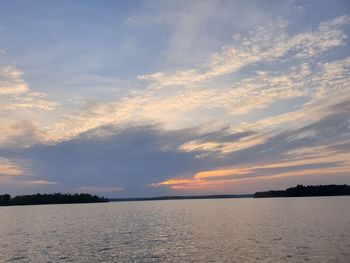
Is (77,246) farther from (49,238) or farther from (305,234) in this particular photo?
(305,234)

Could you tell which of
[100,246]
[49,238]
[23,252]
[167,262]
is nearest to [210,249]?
[167,262]

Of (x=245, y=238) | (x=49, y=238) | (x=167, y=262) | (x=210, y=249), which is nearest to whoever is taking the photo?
(x=167, y=262)

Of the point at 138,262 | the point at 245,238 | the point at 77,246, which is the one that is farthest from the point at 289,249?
the point at 77,246

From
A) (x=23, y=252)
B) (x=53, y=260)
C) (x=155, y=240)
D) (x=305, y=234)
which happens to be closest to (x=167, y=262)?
(x=53, y=260)

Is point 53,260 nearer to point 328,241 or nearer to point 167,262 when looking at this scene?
point 167,262

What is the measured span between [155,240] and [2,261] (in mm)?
23813

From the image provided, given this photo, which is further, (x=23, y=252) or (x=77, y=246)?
(x=77, y=246)

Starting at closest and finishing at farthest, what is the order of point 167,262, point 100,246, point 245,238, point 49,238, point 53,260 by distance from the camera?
point 167,262
point 53,260
point 100,246
point 245,238
point 49,238

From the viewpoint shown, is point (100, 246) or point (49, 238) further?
point (49, 238)

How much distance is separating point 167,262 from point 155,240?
19.1 meters

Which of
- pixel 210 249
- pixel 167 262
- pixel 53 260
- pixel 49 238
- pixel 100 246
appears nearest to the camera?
pixel 167 262

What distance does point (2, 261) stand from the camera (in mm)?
45875

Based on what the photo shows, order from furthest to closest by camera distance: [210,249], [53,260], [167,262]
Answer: [210,249], [53,260], [167,262]

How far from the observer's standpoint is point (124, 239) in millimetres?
62875
